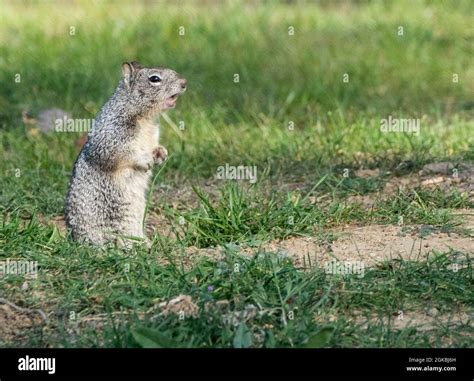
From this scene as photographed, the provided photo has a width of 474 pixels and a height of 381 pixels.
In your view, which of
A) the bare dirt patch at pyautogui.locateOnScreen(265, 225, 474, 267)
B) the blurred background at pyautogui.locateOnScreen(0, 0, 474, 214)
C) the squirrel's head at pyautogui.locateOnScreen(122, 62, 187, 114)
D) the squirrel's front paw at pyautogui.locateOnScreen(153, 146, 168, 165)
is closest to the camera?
the bare dirt patch at pyautogui.locateOnScreen(265, 225, 474, 267)

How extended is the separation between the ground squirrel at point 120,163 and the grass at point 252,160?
25 cm

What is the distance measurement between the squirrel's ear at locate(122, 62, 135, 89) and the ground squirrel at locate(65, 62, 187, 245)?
12 millimetres

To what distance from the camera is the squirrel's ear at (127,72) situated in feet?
23.4

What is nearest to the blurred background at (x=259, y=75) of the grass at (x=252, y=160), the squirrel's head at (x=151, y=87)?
the grass at (x=252, y=160)

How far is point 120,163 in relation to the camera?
6875 mm

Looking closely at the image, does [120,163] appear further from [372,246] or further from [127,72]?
[372,246]

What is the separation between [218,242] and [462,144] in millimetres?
2739

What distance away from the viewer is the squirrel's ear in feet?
23.4

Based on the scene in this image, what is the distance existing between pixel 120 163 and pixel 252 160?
1.77m

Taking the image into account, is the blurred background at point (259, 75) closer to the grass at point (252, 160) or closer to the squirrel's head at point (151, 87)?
the grass at point (252, 160)

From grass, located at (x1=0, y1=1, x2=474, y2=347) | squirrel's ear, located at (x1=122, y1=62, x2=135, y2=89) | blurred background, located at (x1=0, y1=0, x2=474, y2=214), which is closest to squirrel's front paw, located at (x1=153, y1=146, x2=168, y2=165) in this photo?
grass, located at (x1=0, y1=1, x2=474, y2=347)

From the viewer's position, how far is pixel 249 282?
5707mm

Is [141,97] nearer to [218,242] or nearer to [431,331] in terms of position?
[218,242]

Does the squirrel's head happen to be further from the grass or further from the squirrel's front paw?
the grass
